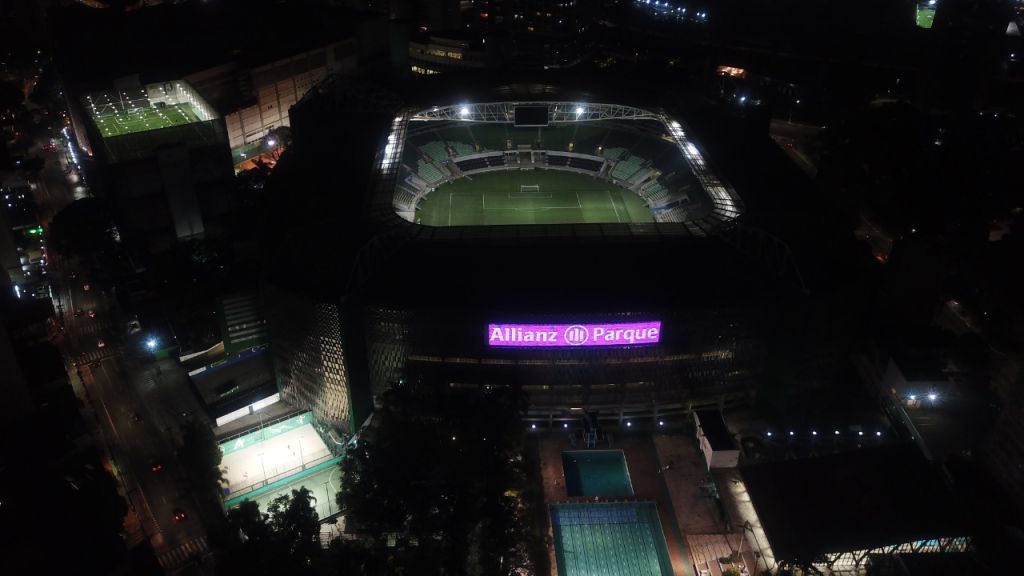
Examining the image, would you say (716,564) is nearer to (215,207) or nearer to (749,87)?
(215,207)

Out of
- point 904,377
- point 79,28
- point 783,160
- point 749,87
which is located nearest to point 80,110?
point 79,28

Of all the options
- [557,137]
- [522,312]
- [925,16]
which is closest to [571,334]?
[522,312]

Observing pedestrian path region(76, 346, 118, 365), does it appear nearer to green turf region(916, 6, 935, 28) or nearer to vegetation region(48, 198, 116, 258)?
vegetation region(48, 198, 116, 258)

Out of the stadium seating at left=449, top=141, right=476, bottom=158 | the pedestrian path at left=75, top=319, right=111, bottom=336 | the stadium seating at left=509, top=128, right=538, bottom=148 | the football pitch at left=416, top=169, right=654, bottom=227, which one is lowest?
the pedestrian path at left=75, top=319, right=111, bottom=336

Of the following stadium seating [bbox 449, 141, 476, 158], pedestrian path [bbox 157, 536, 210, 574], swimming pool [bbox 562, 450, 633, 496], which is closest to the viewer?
pedestrian path [bbox 157, 536, 210, 574]

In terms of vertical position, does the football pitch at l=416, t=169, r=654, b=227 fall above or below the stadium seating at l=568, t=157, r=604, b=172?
below

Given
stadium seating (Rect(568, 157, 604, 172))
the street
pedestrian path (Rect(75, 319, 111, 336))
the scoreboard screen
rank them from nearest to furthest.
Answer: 1. the street
2. pedestrian path (Rect(75, 319, 111, 336))
3. the scoreboard screen
4. stadium seating (Rect(568, 157, 604, 172))

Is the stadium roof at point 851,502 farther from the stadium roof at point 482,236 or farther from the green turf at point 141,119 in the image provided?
the green turf at point 141,119

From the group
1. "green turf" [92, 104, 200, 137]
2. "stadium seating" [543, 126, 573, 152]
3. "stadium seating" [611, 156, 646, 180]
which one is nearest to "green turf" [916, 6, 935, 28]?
"stadium seating" [611, 156, 646, 180]
